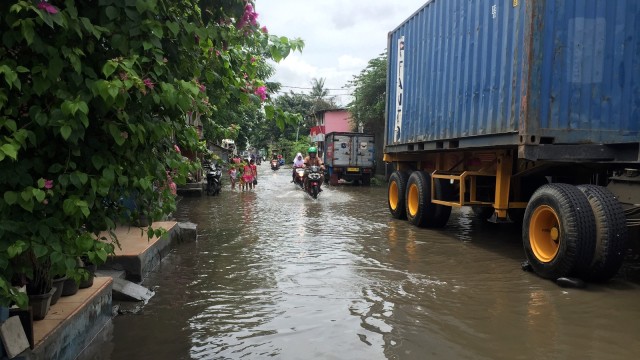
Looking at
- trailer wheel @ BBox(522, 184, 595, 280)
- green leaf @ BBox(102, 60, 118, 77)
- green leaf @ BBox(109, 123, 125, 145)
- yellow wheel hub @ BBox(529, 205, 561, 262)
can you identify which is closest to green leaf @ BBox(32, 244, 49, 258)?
green leaf @ BBox(109, 123, 125, 145)

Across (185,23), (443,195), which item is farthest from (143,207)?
(443,195)

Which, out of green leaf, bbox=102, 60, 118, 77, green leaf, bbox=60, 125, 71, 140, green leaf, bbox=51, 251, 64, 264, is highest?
green leaf, bbox=102, 60, 118, 77

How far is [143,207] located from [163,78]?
3.01 feet

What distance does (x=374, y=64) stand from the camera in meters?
23.8

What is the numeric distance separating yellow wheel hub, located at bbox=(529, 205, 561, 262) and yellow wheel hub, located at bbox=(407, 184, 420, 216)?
12.6 feet

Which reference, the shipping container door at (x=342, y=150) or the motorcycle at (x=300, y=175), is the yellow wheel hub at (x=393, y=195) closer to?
the motorcycle at (x=300, y=175)

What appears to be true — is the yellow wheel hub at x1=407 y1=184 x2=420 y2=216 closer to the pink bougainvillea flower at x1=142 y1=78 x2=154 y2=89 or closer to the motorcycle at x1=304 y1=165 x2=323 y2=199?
the motorcycle at x1=304 y1=165 x2=323 y2=199

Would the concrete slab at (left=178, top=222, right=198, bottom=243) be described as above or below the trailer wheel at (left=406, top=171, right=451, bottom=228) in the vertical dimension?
below

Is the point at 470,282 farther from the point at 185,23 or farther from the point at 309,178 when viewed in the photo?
the point at 309,178

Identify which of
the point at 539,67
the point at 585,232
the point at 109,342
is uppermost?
the point at 539,67

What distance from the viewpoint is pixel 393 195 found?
36.8ft

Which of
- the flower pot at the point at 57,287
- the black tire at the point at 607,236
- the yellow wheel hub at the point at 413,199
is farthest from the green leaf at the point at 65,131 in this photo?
the yellow wheel hub at the point at 413,199

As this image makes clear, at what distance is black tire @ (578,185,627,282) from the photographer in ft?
15.9

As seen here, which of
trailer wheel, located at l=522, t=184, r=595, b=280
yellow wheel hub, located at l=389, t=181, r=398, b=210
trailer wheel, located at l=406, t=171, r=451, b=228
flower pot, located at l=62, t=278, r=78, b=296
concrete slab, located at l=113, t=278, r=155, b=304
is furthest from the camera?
yellow wheel hub, located at l=389, t=181, r=398, b=210
